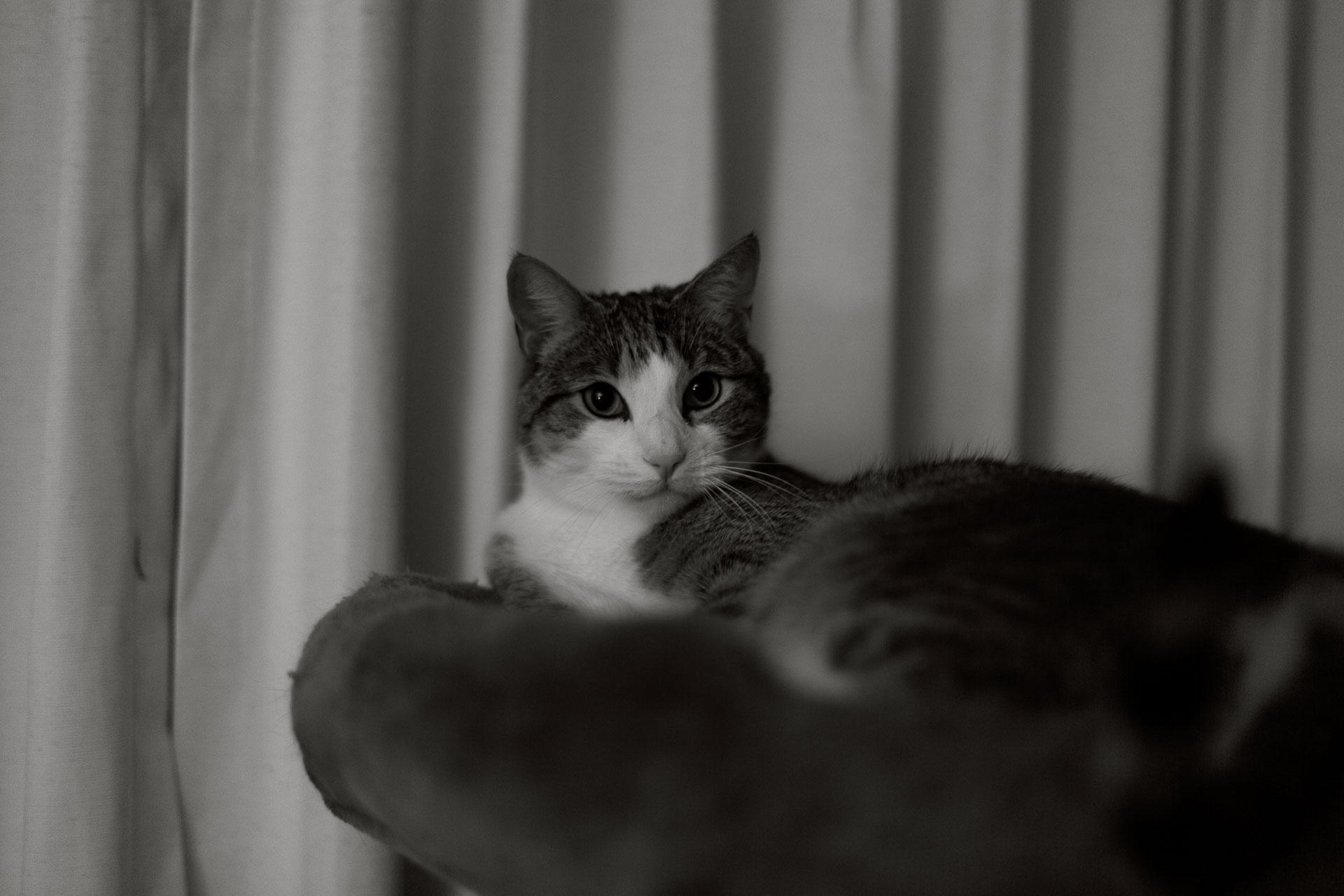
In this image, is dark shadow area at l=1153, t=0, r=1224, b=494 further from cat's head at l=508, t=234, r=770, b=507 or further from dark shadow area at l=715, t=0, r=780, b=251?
cat's head at l=508, t=234, r=770, b=507

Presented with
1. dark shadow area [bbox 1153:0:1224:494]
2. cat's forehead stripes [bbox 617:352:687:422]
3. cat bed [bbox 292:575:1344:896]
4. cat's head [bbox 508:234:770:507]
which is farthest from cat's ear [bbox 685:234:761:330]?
dark shadow area [bbox 1153:0:1224:494]

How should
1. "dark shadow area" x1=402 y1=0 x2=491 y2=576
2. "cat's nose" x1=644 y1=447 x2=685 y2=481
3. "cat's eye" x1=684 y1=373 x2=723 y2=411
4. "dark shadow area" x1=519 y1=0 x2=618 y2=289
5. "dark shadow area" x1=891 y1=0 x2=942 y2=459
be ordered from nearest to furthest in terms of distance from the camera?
"cat's nose" x1=644 y1=447 x2=685 y2=481 < "cat's eye" x1=684 y1=373 x2=723 y2=411 < "dark shadow area" x1=402 y1=0 x2=491 y2=576 < "dark shadow area" x1=519 y1=0 x2=618 y2=289 < "dark shadow area" x1=891 y1=0 x2=942 y2=459

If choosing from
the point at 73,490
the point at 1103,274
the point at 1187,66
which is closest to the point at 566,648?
the point at 73,490

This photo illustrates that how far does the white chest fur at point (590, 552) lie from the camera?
1055 millimetres

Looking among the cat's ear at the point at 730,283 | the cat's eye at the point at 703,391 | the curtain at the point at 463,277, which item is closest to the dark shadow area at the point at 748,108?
the curtain at the point at 463,277

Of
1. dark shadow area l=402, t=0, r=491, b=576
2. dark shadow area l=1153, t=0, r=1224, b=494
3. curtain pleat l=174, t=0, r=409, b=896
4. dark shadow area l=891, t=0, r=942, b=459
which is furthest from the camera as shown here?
dark shadow area l=1153, t=0, r=1224, b=494

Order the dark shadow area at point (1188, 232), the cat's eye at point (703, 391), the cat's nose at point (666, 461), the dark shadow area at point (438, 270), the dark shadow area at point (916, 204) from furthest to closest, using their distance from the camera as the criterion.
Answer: the dark shadow area at point (1188, 232)
the dark shadow area at point (916, 204)
the dark shadow area at point (438, 270)
the cat's eye at point (703, 391)
the cat's nose at point (666, 461)

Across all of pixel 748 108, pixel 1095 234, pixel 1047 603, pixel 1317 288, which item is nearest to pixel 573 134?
pixel 748 108

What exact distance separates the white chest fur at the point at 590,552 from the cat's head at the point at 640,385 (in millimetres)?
29

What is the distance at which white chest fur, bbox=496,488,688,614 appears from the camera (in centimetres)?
105

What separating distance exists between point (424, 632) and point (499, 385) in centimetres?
88

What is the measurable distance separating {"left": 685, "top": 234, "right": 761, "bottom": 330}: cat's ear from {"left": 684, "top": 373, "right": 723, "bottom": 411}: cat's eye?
0.32 feet

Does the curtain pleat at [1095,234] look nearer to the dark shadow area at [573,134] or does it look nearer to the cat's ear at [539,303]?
the dark shadow area at [573,134]

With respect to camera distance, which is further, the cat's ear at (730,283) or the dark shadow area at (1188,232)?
the dark shadow area at (1188,232)
